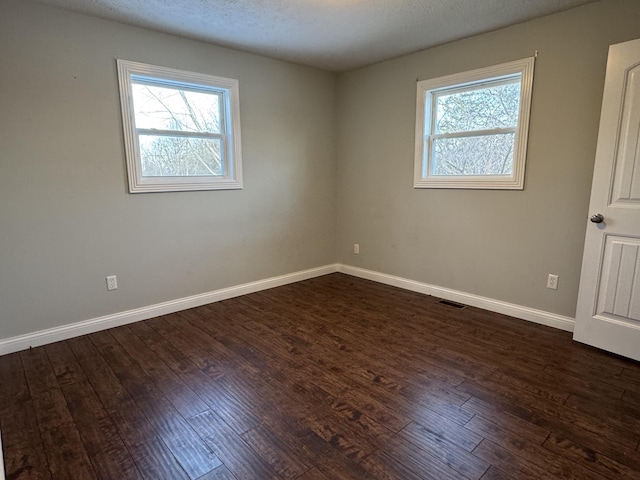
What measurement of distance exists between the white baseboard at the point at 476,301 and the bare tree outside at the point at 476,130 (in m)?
1.22

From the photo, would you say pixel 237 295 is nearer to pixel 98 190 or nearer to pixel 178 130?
pixel 98 190

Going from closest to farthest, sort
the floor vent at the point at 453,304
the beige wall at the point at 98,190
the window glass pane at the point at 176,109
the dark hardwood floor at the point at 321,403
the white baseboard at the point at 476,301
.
Result: the dark hardwood floor at the point at 321,403 → the beige wall at the point at 98,190 → the white baseboard at the point at 476,301 → the window glass pane at the point at 176,109 → the floor vent at the point at 453,304

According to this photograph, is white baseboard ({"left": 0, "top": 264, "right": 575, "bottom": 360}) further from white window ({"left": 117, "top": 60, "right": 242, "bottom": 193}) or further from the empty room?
white window ({"left": 117, "top": 60, "right": 242, "bottom": 193})

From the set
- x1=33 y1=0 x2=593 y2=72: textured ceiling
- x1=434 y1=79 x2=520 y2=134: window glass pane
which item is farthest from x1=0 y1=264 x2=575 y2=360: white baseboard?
x1=33 y1=0 x2=593 y2=72: textured ceiling

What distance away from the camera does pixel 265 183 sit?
3.96 m

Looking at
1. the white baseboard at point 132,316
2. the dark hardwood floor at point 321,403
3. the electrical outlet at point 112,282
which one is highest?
the electrical outlet at point 112,282

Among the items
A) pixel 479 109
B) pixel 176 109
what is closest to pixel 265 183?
pixel 176 109

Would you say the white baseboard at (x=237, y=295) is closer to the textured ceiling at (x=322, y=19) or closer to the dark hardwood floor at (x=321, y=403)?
the dark hardwood floor at (x=321, y=403)

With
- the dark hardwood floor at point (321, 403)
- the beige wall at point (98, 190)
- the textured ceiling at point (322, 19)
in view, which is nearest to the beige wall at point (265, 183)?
the beige wall at point (98, 190)

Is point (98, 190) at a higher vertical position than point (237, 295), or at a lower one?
higher

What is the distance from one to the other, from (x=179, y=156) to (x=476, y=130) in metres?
2.86

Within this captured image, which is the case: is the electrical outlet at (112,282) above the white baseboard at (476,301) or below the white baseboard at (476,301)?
above

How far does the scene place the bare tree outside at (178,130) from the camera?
122 inches

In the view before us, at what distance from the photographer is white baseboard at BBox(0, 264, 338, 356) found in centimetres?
266
